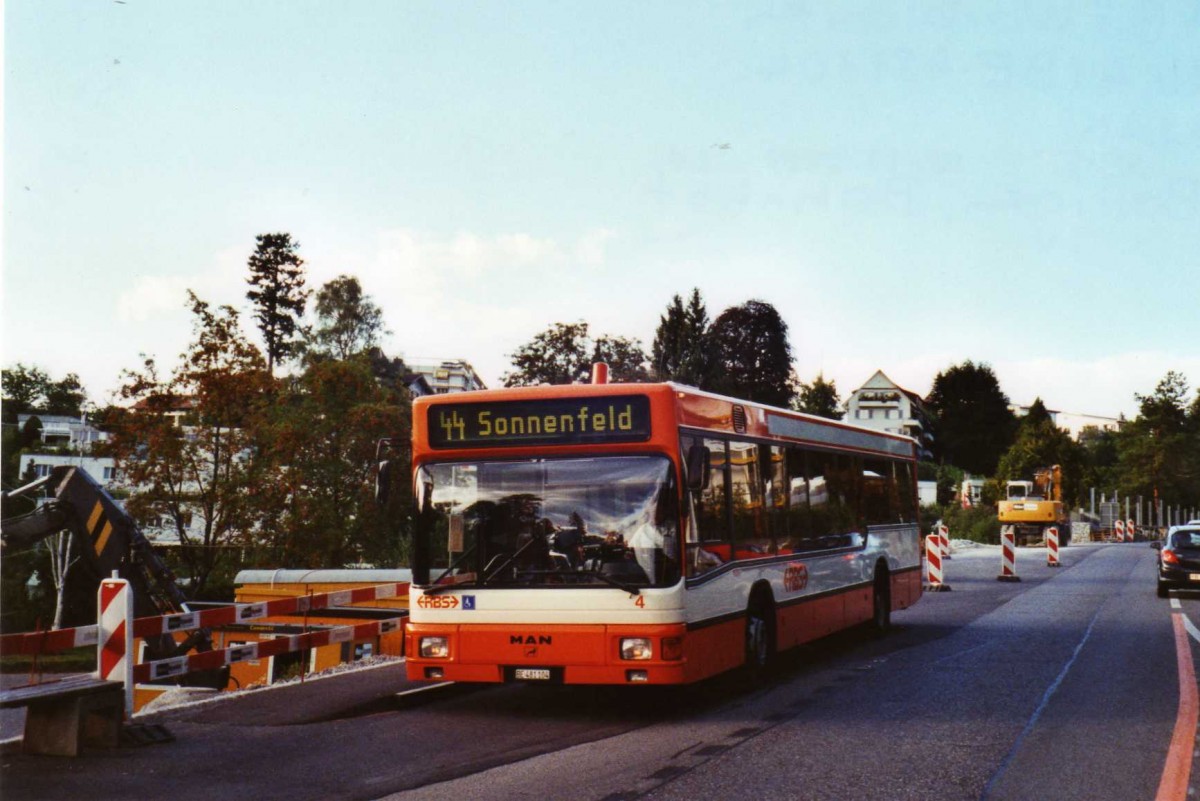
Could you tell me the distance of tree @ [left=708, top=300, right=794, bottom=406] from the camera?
78312 millimetres

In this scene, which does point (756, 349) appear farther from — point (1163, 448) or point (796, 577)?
point (796, 577)

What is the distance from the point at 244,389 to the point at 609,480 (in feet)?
84.0

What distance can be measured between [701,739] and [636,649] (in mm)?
931

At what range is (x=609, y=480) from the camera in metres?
9.92

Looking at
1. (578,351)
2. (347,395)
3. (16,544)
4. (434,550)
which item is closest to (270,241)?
(578,351)

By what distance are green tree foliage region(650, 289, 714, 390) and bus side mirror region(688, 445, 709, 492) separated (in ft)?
190

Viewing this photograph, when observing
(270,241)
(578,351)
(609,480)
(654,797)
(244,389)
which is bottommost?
(654,797)

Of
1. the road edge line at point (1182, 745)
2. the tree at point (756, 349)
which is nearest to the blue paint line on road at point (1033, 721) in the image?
the road edge line at point (1182, 745)

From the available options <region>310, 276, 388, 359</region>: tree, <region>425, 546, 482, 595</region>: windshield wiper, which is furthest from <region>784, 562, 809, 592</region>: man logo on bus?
<region>310, 276, 388, 359</region>: tree

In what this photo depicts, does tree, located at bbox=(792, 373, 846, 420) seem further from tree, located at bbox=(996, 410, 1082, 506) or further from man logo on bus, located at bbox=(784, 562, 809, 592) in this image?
man logo on bus, located at bbox=(784, 562, 809, 592)

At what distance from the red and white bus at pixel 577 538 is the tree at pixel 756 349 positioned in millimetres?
67432

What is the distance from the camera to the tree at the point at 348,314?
69.4 meters

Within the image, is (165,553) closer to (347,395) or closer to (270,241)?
(347,395)

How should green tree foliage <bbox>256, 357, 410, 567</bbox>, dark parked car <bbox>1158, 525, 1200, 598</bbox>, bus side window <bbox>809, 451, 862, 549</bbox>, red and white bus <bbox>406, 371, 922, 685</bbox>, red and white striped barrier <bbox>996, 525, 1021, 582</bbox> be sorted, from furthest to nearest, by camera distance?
1. green tree foliage <bbox>256, 357, 410, 567</bbox>
2. red and white striped barrier <bbox>996, 525, 1021, 582</bbox>
3. dark parked car <bbox>1158, 525, 1200, 598</bbox>
4. bus side window <bbox>809, 451, 862, 549</bbox>
5. red and white bus <bbox>406, 371, 922, 685</bbox>
